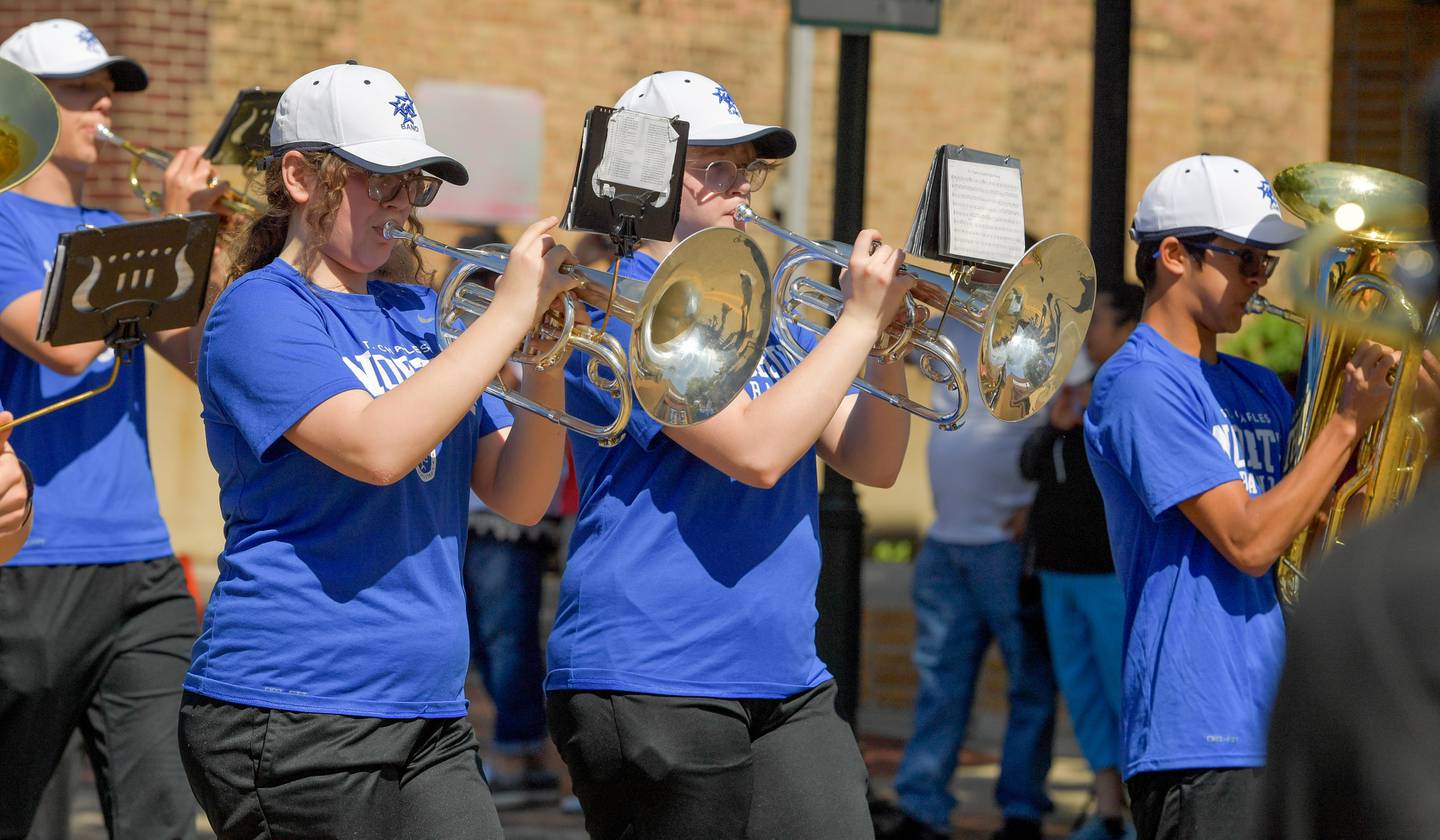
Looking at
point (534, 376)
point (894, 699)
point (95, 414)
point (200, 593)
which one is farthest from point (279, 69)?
point (534, 376)

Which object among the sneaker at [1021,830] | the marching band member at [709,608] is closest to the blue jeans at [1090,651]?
the sneaker at [1021,830]

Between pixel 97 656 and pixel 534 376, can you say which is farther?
pixel 97 656

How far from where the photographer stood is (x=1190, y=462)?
3621 mm

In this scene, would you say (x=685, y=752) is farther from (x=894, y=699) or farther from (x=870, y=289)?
(x=894, y=699)

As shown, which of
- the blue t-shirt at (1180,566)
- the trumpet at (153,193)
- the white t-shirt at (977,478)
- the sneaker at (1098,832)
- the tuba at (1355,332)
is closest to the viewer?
the blue t-shirt at (1180,566)

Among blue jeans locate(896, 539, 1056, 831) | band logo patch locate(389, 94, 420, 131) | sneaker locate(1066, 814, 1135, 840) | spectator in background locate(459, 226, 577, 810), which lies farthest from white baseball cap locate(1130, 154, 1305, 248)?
spectator in background locate(459, 226, 577, 810)

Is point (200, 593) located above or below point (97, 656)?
below

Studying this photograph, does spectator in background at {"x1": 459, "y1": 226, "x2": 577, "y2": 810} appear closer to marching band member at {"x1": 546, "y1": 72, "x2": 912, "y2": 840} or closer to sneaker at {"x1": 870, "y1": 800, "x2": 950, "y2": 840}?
sneaker at {"x1": 870, "y1": 800, "x2": 950, "y2": 840}

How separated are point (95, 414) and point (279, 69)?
20.6 ft

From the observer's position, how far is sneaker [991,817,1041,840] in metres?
6.36

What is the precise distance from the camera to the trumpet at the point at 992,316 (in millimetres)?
3457

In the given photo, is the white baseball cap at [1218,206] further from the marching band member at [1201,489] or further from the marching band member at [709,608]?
the marching band member at [709,608]

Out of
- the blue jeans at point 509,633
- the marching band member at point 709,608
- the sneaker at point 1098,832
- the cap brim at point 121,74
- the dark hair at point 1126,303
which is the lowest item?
the sneaker at point 1098,832

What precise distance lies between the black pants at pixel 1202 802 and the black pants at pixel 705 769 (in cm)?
57
